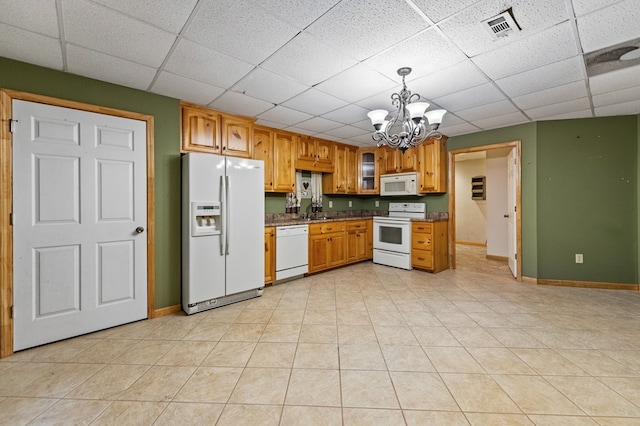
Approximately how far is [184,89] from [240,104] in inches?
24.1

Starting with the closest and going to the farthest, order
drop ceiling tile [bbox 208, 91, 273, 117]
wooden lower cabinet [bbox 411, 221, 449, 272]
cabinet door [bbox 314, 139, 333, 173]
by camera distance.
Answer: drop ceiling tile [bbox 208, 91, 273, 117] → wooden lower cabinet [bbox 411, 221, 449, 272] → cabinet door [bbox 314, 139, 333, 173]

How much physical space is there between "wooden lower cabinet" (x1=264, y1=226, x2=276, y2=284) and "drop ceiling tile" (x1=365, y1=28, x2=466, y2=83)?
247 centimetres

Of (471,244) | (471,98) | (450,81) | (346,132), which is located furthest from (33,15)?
(471,244)

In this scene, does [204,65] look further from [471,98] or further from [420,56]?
[471,98]

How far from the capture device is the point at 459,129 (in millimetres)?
4246

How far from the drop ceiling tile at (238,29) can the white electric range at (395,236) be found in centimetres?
354

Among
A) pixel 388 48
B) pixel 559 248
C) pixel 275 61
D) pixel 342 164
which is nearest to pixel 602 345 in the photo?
pixel 559 248

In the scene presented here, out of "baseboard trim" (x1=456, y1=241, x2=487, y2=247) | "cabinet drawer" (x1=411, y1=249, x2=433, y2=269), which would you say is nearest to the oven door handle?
"cabinet drawer" (x1=411, y1=249, x2=433, y2=269)

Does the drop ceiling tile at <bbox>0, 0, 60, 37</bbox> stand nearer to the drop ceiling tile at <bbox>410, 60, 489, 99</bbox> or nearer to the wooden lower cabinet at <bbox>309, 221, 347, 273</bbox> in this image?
the drop ceiling tile at <bbox>410, 60, 489, 99</bbox>

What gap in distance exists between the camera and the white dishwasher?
154 inches

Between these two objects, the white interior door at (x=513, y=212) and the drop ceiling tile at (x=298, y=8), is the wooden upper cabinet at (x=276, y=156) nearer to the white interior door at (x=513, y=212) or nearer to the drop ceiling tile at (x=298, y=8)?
the drop ceiling tile at (x=298, y=8)

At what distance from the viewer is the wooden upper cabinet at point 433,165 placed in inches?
181

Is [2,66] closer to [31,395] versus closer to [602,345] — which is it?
[31,395]

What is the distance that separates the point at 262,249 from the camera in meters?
3.42
